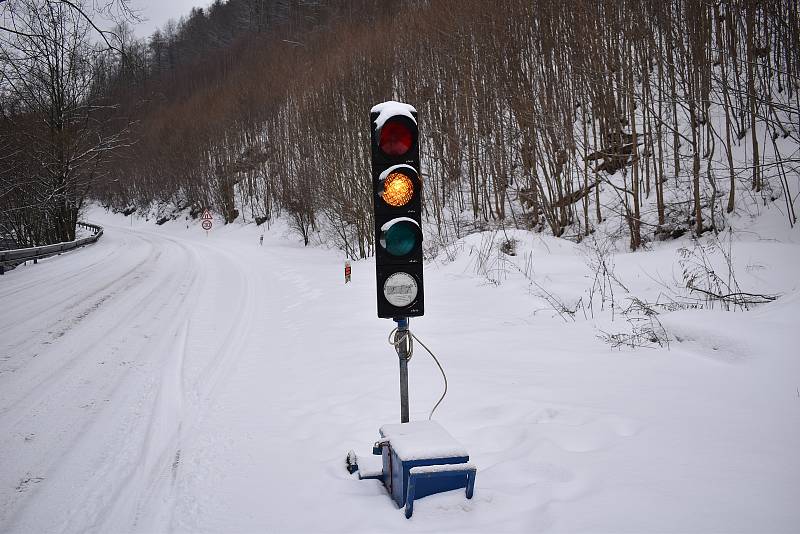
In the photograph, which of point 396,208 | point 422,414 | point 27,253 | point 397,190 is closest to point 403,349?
point 396,208

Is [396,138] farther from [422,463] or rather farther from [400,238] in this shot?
[422,463]

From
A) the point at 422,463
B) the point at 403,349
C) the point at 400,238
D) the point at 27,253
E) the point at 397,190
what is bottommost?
the point at 422,463

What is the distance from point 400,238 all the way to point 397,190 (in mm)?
323

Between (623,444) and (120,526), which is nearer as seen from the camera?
(120,526)

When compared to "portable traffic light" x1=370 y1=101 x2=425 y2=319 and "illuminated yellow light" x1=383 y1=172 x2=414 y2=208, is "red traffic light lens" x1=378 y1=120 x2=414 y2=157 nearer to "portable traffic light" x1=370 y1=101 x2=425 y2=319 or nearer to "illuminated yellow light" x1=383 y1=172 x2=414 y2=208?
"portable traffic light" x1=370 y1=101 x2=425 y2=319

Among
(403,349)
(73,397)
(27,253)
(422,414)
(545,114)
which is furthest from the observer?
(27,253)

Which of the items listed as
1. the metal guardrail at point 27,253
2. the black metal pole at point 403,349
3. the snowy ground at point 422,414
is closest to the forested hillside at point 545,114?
the metal guardrail at point 27,253

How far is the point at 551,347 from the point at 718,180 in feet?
36.9

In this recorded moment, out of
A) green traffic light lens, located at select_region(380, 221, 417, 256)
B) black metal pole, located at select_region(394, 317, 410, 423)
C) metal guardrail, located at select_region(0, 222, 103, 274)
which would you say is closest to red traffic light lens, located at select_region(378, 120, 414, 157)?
green traffic light lens, located at select_region(380, 221, 417, 256)

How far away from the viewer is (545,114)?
56.8 feet

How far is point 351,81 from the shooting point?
2362 cm

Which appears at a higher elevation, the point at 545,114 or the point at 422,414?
the point at 545,114

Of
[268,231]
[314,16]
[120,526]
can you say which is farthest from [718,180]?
[314,16]

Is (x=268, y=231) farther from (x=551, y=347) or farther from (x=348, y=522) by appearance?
(x=348, y=522)
